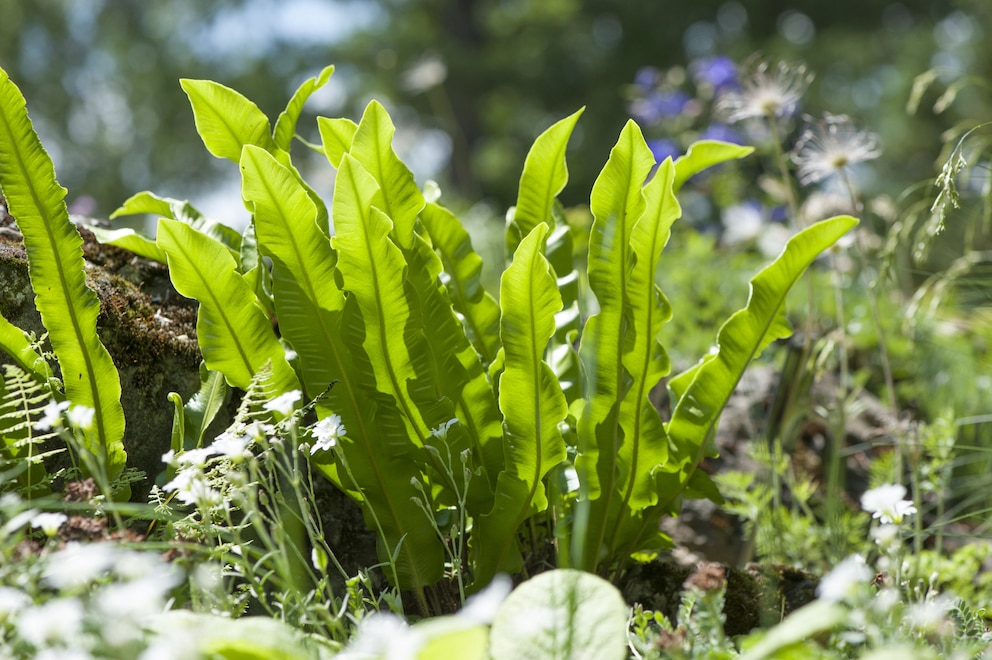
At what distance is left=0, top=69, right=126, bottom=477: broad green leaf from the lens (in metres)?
1.46

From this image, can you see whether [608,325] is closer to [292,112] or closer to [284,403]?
[284,403]

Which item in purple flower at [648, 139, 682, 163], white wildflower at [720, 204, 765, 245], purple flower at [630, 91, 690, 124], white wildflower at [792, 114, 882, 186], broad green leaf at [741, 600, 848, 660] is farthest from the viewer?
purple flower at [630, 91, 690, 124]

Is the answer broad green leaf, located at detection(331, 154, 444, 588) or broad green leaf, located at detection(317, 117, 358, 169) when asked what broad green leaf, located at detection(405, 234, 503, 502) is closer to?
broad green leaf, located at detection(331, 154, 444, 588)

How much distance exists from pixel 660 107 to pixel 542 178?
9.78 ft

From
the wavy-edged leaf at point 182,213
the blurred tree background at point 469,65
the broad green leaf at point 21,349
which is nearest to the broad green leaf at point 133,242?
the wavy-edged leaf at point 182,213

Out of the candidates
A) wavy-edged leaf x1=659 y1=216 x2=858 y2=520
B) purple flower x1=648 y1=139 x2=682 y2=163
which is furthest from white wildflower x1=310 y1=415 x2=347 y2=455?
purple flower x1=648 y1=139 x2=682 y2=163

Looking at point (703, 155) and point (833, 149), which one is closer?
point (703, 155)

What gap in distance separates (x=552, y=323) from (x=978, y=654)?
79 centimetres

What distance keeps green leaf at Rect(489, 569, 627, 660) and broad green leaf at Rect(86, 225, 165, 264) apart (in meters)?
1.18

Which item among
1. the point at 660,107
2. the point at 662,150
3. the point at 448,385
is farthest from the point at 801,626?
the point at 660,107

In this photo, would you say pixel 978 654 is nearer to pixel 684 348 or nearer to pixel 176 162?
pixel 684 348

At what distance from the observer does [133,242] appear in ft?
6.08

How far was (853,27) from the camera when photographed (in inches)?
488

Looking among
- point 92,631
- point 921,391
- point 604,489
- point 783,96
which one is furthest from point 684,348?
point 92,631
